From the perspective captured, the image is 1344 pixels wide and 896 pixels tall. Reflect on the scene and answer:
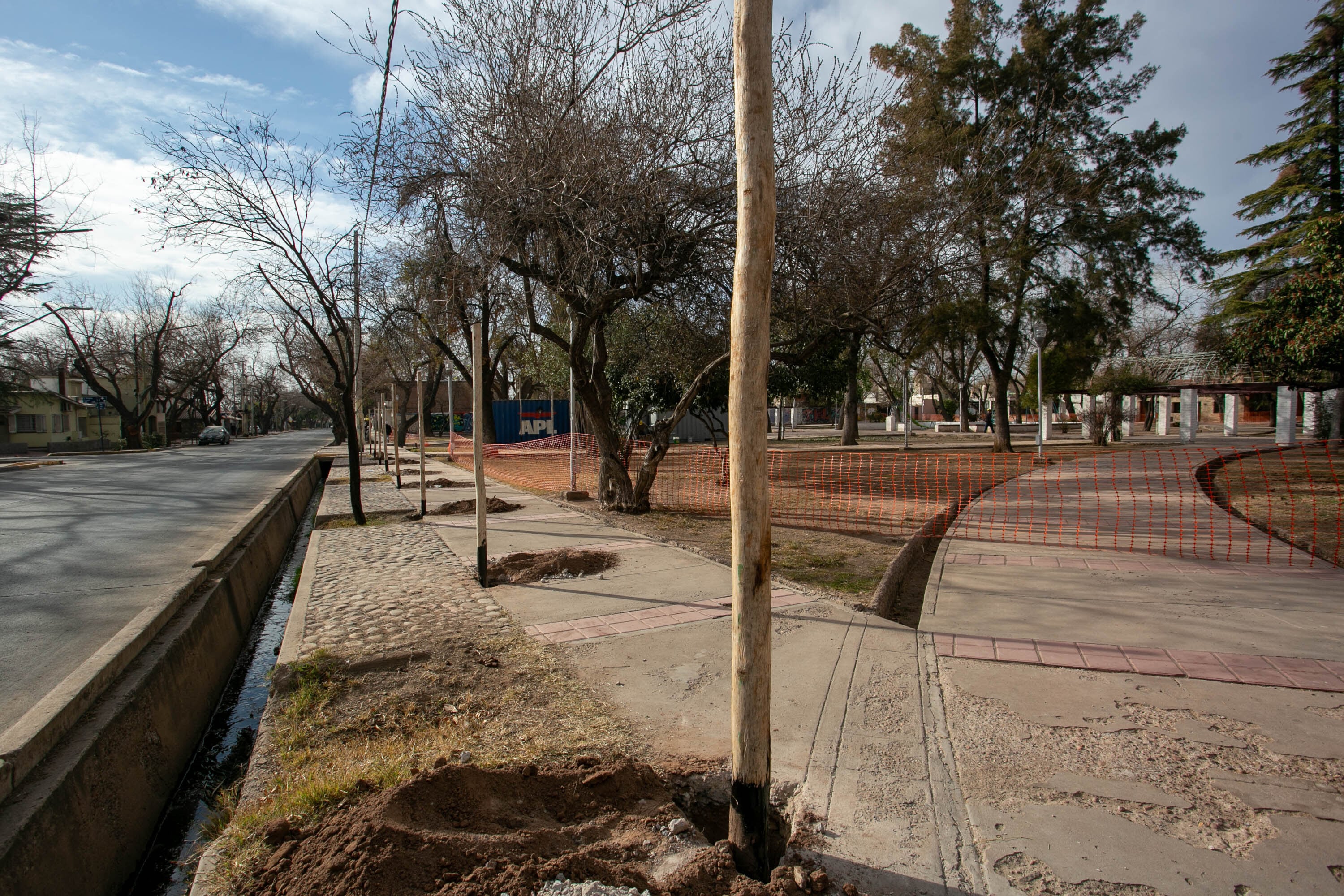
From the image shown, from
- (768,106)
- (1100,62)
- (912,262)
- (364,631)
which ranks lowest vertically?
(364,631)

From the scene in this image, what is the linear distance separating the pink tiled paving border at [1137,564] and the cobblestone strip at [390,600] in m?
4.70

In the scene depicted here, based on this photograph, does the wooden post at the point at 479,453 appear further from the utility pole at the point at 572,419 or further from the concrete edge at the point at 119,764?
the utility pole at the point at 572,419

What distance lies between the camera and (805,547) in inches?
336

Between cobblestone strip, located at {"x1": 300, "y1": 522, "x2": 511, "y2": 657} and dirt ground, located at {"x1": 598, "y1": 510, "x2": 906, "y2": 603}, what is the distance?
100 inches

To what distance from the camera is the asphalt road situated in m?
4.98

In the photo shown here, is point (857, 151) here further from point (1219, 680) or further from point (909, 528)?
point (1219, 680)

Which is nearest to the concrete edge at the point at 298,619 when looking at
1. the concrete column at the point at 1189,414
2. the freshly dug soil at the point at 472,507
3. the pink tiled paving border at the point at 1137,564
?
the freshly dug soil at the point at 472,507

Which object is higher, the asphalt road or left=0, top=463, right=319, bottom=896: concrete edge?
the asphalt road

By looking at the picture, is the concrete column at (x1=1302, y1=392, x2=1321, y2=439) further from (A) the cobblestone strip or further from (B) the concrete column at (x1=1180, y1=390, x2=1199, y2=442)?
(A) the cobblestone strip

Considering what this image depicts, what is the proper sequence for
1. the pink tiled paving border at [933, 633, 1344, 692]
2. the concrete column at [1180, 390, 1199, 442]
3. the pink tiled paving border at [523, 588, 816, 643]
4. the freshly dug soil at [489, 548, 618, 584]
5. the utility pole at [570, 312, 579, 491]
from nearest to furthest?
1. the pink tiled paving border at [933, 633, 1344, 692]
2. the pink tiled paving border at [523, 588, 816, 643]
3. the freshly dug soil at [489, 548, 618, 584]
4. the utility pole at [570, 312, 579, 491]
5. the concrete column at [1180, 390, 1199, 442]

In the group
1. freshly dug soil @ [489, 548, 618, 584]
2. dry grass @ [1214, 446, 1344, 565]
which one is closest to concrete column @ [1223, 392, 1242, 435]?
dry grass @ [1214, 446, 1344, 565]

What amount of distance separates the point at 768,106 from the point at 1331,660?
463 centimetres

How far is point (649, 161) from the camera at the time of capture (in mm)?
8883

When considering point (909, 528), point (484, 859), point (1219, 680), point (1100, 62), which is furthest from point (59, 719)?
point (1100, 62)
